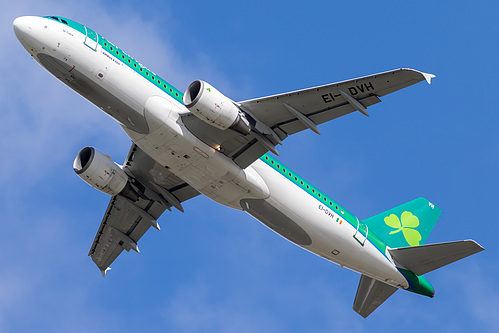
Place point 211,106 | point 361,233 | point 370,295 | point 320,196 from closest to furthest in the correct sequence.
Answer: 1. point 211,106
2. point 320,196
3. point 361,233
4. point 370,295

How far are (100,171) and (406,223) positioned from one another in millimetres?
16838

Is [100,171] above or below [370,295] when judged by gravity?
below

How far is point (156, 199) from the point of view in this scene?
1577 inches

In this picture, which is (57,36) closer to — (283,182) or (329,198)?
(283,182)

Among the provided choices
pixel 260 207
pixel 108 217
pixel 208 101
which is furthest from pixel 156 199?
pixel 208 101

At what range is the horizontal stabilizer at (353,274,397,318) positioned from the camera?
1580 inches

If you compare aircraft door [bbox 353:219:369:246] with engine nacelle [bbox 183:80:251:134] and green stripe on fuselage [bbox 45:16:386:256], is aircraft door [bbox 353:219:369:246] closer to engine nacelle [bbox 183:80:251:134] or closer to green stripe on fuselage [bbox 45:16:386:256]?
green stripe on fuselage [bbox 45:16:386:256]

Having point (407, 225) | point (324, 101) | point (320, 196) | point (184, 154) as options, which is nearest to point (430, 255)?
point (407, 225)

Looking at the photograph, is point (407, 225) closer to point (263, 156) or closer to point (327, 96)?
point (263, 156)

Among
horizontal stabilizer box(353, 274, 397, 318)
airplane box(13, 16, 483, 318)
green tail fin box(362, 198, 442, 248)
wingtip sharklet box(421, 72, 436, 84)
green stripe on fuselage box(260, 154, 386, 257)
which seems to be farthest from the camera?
green tail fin box(362, 198, 442, 248)

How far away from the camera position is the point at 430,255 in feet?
124

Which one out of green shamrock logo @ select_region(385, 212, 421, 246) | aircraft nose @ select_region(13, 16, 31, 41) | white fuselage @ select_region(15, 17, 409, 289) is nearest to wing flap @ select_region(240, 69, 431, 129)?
white fuselage @ select_region(15, 17, 409, 289)

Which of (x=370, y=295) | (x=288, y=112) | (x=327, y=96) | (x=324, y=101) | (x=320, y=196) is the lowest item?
(x=370, y=295)

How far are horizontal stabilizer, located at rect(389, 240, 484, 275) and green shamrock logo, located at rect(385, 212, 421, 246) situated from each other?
239cm
